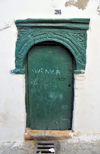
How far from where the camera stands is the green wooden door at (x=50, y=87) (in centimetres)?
296

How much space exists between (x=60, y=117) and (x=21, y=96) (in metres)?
1.10

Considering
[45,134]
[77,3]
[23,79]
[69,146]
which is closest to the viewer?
[77,3]

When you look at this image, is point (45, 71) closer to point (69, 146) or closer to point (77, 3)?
point (77, 3)

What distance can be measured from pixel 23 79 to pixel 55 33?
125cm

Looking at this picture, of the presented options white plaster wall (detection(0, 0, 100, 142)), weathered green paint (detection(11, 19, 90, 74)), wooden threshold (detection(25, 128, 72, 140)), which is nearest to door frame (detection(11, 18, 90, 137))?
weathered green paint (detection(11, 19, 90, 74))

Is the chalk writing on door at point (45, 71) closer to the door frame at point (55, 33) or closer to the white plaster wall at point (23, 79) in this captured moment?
the white plaster wall at point (23, 79)

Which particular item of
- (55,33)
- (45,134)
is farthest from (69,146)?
(55,33)

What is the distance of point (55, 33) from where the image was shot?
2.74 metres

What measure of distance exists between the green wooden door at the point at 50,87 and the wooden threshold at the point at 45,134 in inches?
4.2

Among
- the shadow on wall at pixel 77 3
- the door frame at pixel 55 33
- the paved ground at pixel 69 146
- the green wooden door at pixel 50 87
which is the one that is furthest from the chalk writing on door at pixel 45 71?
the paved ground at pixel 69 146

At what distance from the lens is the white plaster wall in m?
2.70

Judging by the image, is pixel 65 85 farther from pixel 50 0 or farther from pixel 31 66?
pixel 50 0

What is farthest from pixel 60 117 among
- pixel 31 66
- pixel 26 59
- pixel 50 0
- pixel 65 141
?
pixel 50 0

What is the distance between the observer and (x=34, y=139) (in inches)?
117
